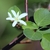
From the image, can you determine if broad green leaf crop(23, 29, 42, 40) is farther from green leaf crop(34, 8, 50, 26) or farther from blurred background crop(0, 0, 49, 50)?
blurred background crop(0, 0, 49, 50)

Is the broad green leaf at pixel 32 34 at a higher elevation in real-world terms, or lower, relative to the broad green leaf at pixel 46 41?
higher

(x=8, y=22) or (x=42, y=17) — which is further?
(x=8, y=22)

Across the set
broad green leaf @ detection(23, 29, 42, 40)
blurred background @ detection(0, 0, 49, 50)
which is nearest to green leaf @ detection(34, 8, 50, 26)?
broad green leaf @ detection(23, 29, 42, 40)

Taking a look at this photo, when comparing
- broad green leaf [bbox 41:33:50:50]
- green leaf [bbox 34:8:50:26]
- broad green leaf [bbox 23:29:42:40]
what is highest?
green leaf [bbox 34:8:50:26]

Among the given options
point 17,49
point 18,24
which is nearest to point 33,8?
point 17,49

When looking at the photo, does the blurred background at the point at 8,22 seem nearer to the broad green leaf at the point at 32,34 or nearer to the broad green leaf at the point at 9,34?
the broad green leaf at the point at 9,34

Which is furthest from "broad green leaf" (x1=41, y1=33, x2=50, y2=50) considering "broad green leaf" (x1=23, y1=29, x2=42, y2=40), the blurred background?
the blurred background

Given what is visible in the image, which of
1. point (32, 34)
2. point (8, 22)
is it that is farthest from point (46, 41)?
point (8, 22)

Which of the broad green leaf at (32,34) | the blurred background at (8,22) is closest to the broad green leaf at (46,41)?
the broad green leaf at (32,34)

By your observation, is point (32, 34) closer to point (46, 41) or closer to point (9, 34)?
point (46, 41)

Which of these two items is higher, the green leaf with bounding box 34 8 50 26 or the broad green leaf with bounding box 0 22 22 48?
the green leaf with bounding box 34 8 50 26

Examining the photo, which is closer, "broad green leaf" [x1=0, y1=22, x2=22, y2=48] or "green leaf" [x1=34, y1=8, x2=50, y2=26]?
"green leaf" [x1=34, y1=8, x2=50, y2=26]
